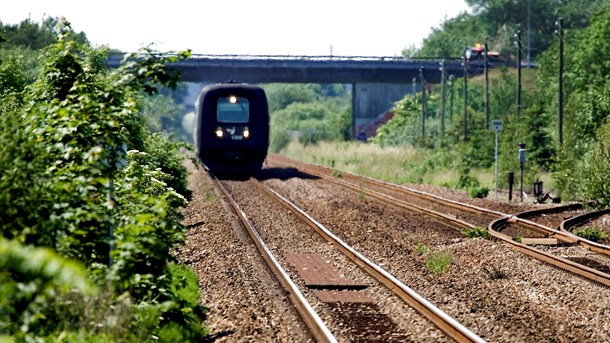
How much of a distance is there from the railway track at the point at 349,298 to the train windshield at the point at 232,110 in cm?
1578

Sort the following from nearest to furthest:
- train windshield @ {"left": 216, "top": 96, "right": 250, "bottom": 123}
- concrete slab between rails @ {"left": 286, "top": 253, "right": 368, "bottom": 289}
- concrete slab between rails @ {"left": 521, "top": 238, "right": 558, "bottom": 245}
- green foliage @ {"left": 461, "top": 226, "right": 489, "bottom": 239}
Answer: concrete slab between rails @ {"left": 286, "top": 253, "right": 368, "bottom": 289} → concrete slab between rails @ {"left": 521, "top": 238, "right": 558, "bottom": 245} → green foliage @ {"left": 461, "top": 226, "right": 489, "bottom": 239} → train windshield @ {"left": 216, "top": 96, "right": 250, "bottom": 123}

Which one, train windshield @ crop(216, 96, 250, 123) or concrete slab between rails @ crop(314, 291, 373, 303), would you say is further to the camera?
train windshield @ crop(216, 96, 250, 123)

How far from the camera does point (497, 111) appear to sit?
7162cm

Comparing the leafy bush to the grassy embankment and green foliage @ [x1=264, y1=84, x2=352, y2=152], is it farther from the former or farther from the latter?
green foliage @ [x1=264, y1=84, x2=352, y2=152]

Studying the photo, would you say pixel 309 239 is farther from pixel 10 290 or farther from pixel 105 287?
pixel 10 290

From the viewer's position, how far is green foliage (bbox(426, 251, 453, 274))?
1421 centimetres

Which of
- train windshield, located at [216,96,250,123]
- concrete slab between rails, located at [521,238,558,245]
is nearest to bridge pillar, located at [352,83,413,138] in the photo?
train windshield, located at [216,96,250,123]

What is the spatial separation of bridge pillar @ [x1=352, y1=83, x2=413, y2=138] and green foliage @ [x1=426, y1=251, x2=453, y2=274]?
7760 cm

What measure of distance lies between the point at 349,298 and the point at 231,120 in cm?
2174

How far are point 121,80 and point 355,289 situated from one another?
5.22 meters

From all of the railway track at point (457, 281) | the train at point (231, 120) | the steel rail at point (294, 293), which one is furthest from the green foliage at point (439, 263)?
the train at point (231, 120)

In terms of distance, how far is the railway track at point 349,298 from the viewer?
9.80 m

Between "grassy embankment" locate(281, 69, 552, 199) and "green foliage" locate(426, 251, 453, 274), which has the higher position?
"green foliage" locate(426, 251, 453, 274)

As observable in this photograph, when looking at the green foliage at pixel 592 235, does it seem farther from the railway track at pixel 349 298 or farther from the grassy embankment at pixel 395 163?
the grassy embankment at pixel 395 163
